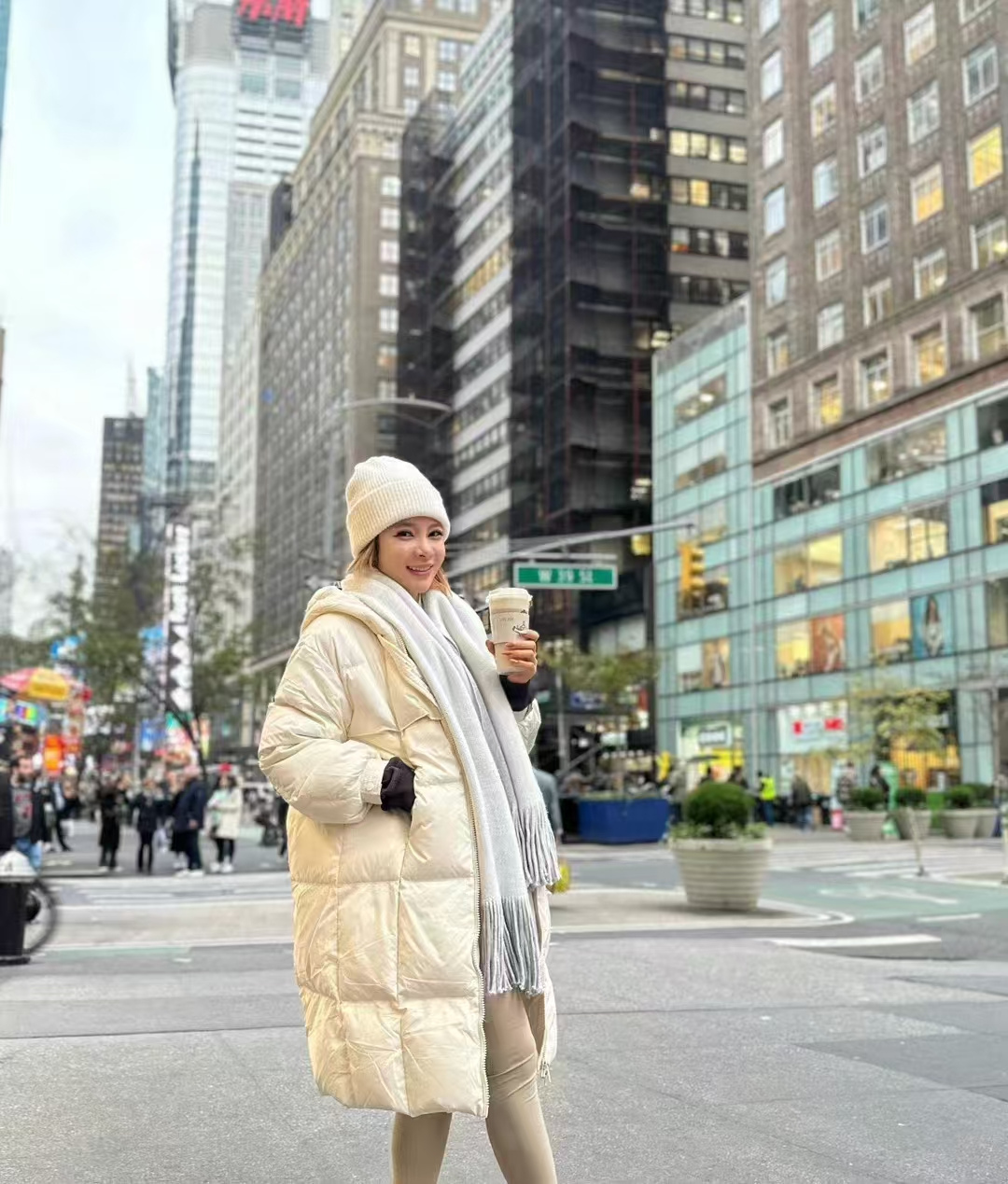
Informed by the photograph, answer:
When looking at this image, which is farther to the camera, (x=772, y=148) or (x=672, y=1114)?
(x=772, y=148)

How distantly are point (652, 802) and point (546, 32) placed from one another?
6055 cm

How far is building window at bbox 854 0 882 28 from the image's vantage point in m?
49.6

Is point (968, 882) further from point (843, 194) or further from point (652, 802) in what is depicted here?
point (843, 194)

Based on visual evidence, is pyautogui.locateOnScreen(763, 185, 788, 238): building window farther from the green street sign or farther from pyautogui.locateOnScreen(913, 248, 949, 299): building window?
the green street sign

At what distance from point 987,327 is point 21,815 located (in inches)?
1428

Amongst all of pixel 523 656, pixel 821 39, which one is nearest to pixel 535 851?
pixel 523 656

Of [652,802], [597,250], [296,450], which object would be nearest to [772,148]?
[597,250]

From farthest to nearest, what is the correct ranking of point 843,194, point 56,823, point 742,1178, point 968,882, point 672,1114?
point 843,194, point 56,823, point 968,882, point 672,1114, point 742,1178

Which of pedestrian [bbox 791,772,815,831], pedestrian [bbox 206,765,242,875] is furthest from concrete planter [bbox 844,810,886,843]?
pedestrian [bbox 206,765,242,875]

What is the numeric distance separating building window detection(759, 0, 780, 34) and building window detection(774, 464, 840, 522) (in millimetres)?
21015

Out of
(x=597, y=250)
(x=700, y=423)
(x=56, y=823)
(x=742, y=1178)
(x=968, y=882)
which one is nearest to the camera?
(x=742, y=1178)

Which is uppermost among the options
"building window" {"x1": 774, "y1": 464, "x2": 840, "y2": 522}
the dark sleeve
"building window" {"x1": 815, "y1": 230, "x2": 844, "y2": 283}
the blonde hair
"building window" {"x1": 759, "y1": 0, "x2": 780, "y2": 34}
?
"building window" {"x1": 759, "y1": 0, "x2": 780, "y2": 34}

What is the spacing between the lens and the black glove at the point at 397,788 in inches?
120

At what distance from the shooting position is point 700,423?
60688 mm
